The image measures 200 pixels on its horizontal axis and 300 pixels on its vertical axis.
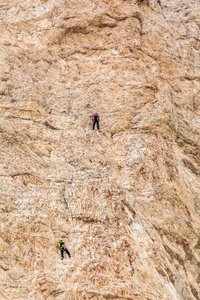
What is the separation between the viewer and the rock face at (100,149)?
16.5 m

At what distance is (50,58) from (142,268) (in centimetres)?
2310

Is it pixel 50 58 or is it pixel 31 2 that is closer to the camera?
pixel 50 58

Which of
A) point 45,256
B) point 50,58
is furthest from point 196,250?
point 50,58

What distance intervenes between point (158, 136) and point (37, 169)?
11557 mm

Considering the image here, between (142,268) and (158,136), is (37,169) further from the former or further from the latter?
(158,136)

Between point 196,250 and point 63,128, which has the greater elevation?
point 63,128

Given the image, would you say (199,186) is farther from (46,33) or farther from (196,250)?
(46,33)

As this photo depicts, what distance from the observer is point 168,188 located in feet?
79.3

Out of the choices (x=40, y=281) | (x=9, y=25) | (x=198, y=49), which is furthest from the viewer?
(x=198, y=49)

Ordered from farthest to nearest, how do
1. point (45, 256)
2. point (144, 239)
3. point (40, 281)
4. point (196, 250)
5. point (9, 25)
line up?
point (9, 25) → point (196, 250) → point (144, 239) → point (45, 256) → point (40, 281)

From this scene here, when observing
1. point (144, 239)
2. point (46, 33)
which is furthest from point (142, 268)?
point (46, 33)

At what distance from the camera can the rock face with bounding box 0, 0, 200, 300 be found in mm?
16500

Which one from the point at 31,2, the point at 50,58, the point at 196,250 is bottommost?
the point at 196,250

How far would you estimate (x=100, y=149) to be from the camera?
2462cm
